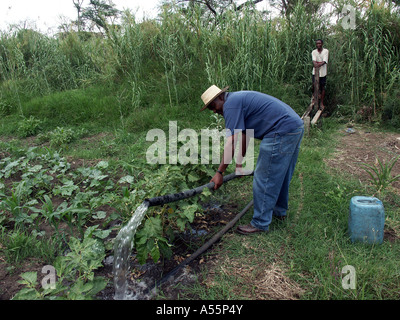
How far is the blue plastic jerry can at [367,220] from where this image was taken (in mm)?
2582

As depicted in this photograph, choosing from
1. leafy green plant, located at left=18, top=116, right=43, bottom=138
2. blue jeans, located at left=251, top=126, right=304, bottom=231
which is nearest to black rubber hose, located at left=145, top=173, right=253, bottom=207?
blue jeans, located at left=251, top=126, right=304, bottom=231

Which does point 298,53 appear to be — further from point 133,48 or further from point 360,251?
point 360,251

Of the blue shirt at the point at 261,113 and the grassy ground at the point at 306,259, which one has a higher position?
the blue shirt at the point at 261,113

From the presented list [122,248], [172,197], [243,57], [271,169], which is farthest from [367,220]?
[243,57]

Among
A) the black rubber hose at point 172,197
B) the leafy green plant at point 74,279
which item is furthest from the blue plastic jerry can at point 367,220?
the leafy green plant at point 74,279

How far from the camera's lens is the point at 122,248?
2197 millimetres

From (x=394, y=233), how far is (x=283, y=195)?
1.11m

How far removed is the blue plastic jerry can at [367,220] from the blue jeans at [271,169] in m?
0.69

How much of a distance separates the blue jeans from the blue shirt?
0.25ft

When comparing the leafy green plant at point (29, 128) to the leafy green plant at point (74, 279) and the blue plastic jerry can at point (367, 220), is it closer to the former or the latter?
the leafy green plant at point (74, 279)


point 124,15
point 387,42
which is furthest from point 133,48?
point 387,42

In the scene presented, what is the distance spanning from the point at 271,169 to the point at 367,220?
94 cm

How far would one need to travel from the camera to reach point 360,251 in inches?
100

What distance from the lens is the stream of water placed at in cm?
220
